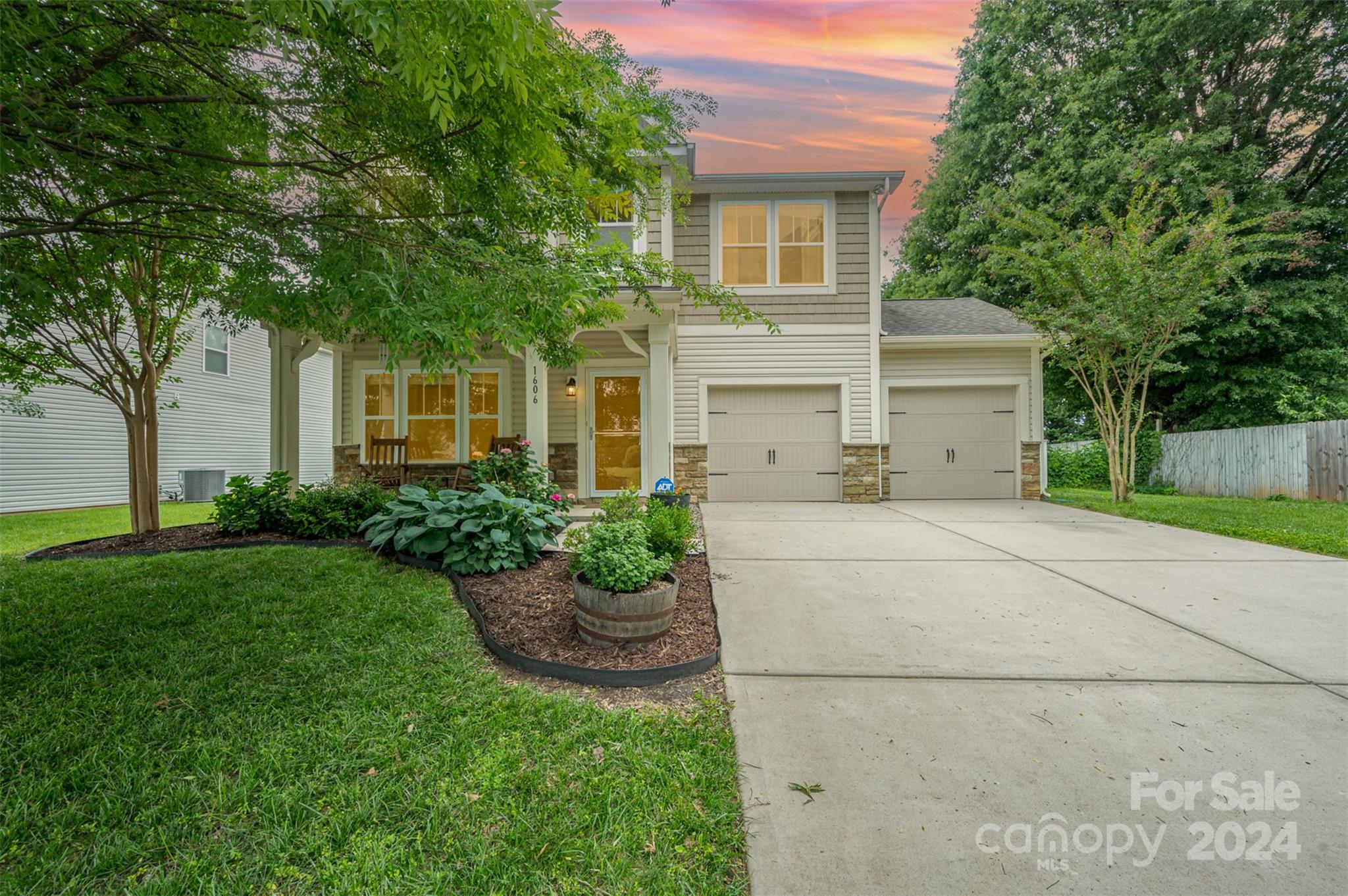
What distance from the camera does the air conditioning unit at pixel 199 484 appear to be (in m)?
10.4

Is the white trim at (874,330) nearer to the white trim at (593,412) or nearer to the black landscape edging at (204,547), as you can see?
the white trim at (593,412)

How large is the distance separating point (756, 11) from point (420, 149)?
474 centimetres

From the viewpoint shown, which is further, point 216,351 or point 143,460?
point 216,351

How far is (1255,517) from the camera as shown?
22.0 ft

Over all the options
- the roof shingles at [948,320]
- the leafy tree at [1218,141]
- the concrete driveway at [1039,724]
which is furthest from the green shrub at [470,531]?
the leafy tree at [1218,141]

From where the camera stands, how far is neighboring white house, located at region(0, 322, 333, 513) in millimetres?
8266

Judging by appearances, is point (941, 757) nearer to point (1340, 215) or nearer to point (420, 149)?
point (420, 149)

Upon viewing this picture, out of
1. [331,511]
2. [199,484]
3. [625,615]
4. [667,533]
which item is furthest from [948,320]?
[199,484]

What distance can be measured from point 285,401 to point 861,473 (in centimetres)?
800

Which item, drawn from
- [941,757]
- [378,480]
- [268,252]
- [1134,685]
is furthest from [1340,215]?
[378,480]

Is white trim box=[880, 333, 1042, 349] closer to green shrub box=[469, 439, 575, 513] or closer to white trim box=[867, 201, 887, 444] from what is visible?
white trim box=[867, 201, 887, 444]

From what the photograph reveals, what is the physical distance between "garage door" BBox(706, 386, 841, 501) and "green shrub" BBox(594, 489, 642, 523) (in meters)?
4.53

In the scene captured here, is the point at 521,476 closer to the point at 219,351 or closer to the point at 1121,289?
the point at 1121,289

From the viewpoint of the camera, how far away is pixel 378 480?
7363 mm
